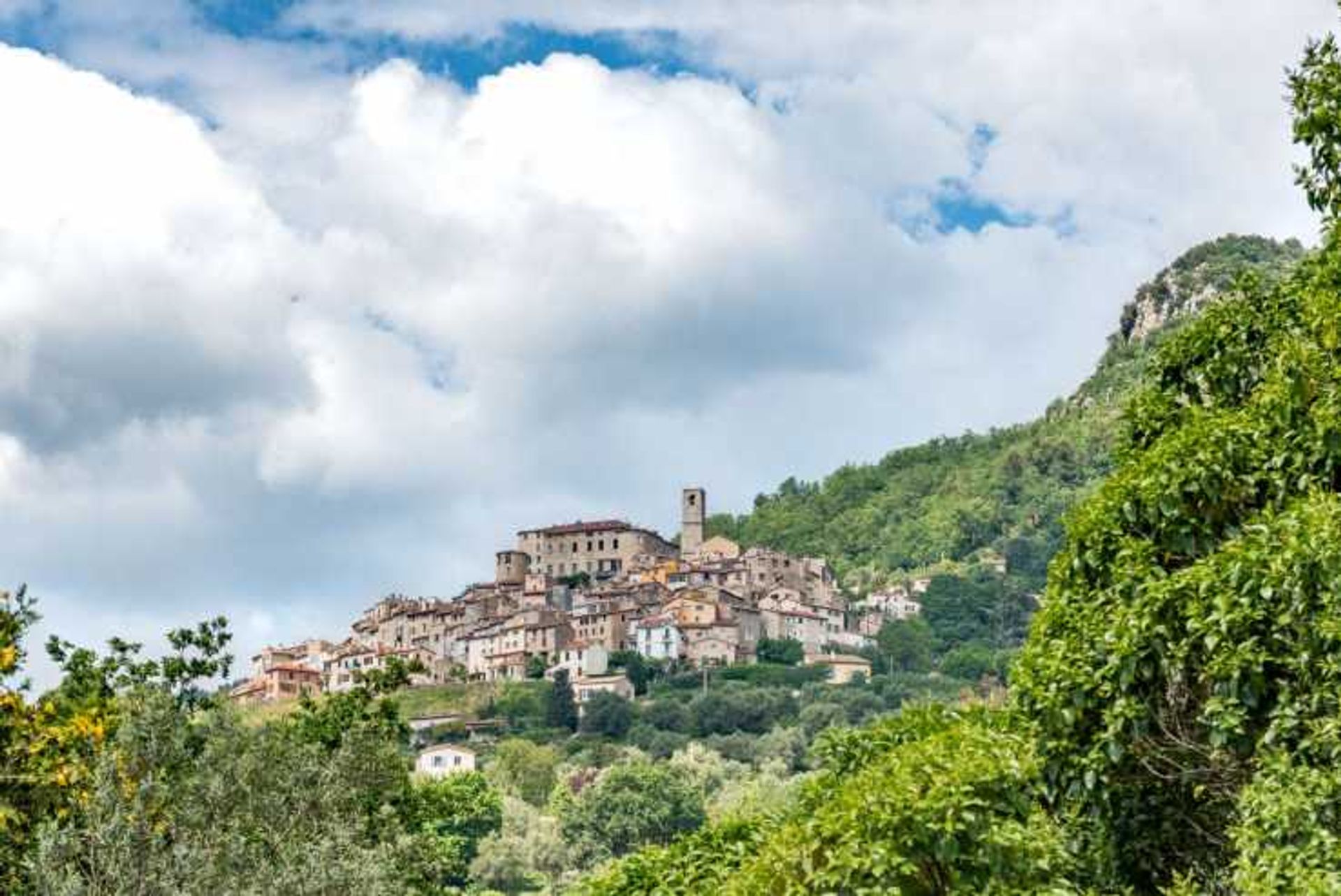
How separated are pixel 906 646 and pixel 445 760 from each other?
4370 centimetres

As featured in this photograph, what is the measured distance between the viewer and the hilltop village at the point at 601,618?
140 meters

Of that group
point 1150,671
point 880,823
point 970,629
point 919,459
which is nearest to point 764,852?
point 880,823

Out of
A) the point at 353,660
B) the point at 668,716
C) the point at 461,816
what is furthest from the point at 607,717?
the point at 461,816

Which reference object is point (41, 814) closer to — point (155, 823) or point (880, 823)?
point (155, 823)

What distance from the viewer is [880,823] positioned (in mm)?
10023

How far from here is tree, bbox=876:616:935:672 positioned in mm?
142625

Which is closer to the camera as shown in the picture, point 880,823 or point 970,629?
point 880,823

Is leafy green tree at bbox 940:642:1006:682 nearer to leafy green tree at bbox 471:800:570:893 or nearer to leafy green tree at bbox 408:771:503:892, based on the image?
leafy green tree at bbox 408:771:503:892

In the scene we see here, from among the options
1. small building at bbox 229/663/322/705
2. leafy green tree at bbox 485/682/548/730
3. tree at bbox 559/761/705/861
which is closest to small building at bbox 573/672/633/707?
leafy green tree at bbox 485/682/548/730

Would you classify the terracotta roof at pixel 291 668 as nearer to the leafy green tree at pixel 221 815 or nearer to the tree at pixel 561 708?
the tree at pixel 561 708

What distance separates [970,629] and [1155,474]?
464 ft

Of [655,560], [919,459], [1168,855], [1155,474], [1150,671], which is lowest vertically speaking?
[1168,855]

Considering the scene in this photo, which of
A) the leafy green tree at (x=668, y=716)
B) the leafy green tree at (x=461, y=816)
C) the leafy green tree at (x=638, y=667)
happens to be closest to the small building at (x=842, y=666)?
the leafy green tree at (x=638, y=667)

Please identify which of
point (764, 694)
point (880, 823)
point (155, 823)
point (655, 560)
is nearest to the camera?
point (880, 823)
